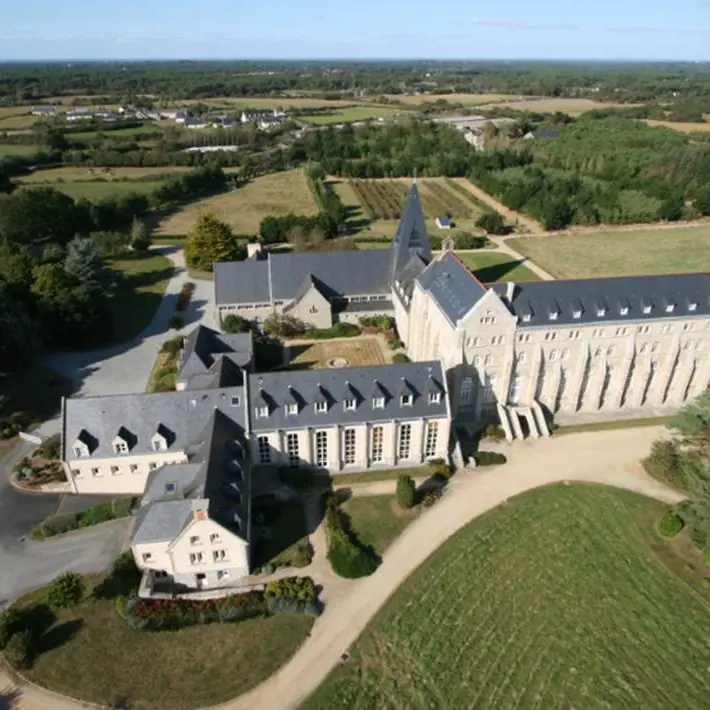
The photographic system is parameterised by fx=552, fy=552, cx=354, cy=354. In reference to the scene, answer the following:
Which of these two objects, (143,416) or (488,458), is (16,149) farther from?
(488,458)

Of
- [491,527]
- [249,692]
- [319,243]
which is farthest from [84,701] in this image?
[319,243]

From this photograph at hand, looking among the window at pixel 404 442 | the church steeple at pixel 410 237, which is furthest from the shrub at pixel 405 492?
the church steeple at pixel 410 237

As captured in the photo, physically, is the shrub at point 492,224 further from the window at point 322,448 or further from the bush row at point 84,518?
the bush row at point 84,518

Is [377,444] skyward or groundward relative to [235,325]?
skyward

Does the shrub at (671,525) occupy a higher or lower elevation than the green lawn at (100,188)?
lower

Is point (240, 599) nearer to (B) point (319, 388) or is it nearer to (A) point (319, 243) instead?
(B) point (319, 388)

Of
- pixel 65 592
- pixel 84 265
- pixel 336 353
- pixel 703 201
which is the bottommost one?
pixel 336 353

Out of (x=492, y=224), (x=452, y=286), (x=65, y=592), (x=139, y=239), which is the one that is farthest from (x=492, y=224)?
(x=65, y=592)
